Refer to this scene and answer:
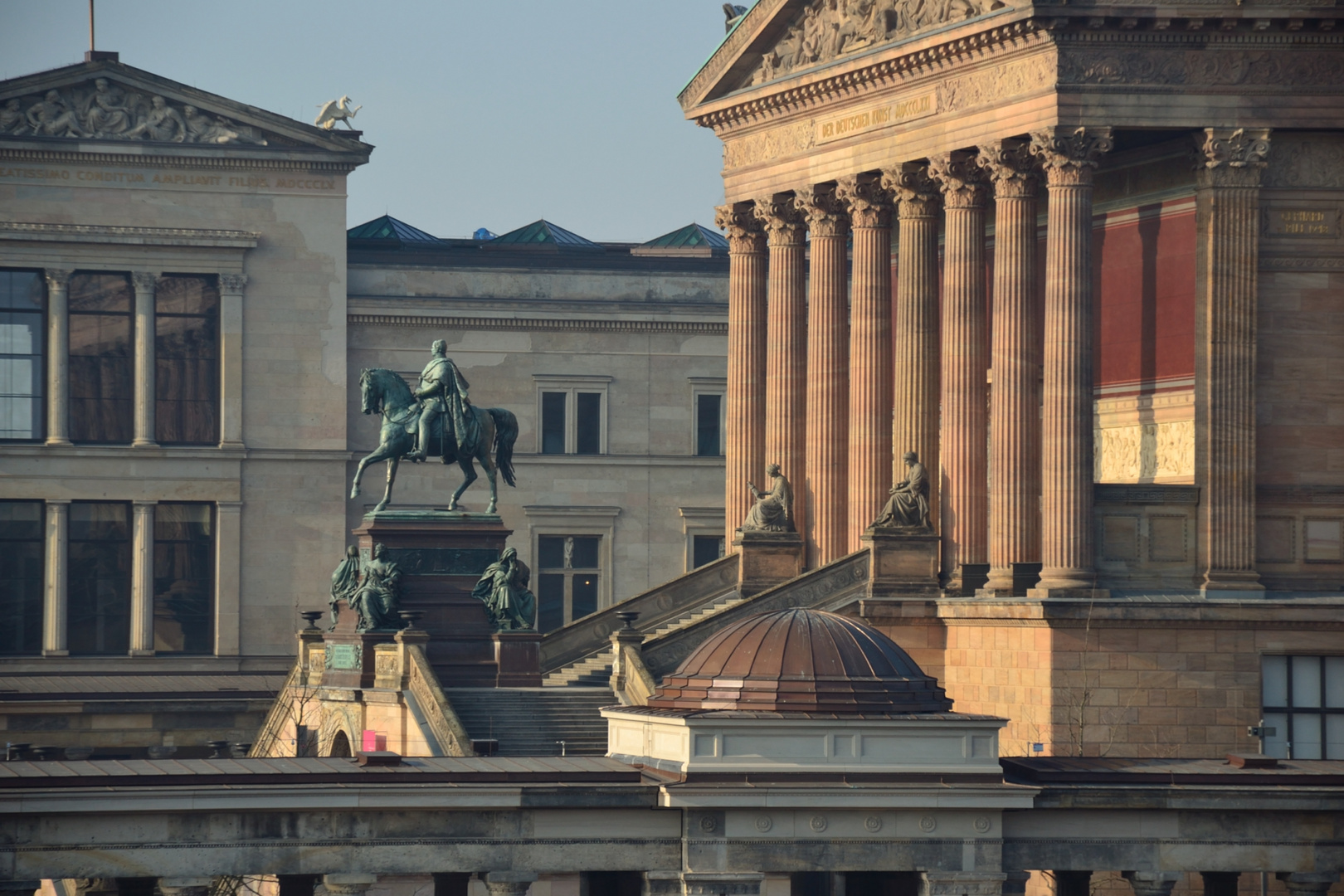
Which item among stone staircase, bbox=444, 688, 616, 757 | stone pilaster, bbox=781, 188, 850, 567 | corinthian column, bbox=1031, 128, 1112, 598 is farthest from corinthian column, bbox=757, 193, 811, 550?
stone staircase, bbox=444, 688, 616, 757

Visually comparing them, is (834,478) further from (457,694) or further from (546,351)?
(546,351)

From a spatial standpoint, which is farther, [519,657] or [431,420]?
[431,420]

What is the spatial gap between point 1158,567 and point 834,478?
12.6m

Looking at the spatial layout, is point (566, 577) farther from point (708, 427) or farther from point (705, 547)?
point (708, 427)

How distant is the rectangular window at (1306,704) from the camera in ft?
208

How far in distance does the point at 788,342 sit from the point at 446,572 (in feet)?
43.1

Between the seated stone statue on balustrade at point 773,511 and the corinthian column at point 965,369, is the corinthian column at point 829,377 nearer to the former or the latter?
the seated stone statue on balustrade at point 773,511

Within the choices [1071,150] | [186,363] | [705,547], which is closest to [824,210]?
[1071,150]

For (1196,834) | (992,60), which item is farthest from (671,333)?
(1196,834)

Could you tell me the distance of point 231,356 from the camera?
326 feet

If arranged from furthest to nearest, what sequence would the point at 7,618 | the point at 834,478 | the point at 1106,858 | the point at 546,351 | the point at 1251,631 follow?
1. the point at 546,351
2. the point at 7,618
3. the point at 834,478
4. the point at 1251,631
5. the point at 1106,858

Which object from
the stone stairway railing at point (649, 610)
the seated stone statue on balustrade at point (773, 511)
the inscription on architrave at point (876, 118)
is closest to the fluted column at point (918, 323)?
the inscription on architrave at point (876, 118)

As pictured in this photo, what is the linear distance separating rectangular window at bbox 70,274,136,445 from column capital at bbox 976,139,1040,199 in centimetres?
4106

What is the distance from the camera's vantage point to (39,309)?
322 feet
